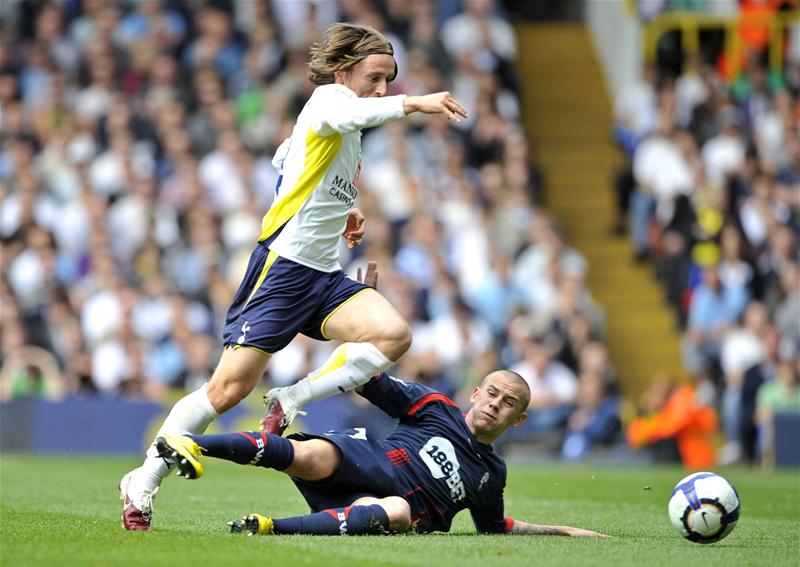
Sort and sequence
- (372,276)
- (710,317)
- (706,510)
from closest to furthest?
(706,510), (372,276), (710,317)

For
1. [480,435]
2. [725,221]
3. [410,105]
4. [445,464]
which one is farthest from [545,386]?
[410,105]

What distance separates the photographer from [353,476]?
7.80 meters

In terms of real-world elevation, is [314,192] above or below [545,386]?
above

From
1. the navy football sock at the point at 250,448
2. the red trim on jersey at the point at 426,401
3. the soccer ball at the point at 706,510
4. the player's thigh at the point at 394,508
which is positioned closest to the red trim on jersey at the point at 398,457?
the player's thigh at the point at 394,508

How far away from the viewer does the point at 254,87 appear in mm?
21484

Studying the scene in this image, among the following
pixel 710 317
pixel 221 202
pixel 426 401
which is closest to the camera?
pixel 426 401

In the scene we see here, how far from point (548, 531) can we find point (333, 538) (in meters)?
1.40

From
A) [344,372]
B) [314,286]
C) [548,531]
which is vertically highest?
[314,286]

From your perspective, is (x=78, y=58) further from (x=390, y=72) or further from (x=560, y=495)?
(x=390, y=72)

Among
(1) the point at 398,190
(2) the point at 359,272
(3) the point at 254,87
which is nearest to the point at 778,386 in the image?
(1) the point at 398,190

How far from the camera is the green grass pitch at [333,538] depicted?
679cm

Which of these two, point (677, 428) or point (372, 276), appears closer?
point (372, 276)

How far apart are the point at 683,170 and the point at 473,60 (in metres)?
3.56

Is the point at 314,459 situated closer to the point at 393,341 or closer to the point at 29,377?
the point at 393,341
